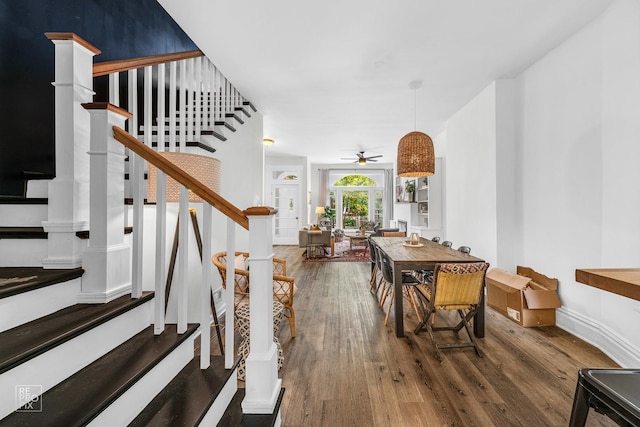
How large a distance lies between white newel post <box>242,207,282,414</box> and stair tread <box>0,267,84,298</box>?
913mm

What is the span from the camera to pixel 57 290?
1.37 m

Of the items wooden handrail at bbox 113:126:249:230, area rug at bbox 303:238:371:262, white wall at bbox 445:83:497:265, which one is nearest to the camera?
wooden handrail at bbox 113:126:249:230

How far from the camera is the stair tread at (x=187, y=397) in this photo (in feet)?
3.58

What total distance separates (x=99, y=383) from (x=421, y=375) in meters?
1.98

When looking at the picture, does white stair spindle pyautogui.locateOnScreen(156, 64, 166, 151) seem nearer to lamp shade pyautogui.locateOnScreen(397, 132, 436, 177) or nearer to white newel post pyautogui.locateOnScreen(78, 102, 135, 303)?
white newel post pyautogui.locateOnScreen(78, 102, 135, 303)

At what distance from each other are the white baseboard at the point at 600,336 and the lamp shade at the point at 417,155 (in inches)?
79.8

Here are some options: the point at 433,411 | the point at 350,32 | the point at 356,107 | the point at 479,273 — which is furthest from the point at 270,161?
the point at 433,411

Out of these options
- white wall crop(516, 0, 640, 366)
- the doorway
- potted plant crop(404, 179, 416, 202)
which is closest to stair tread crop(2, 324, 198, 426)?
white wall crop(516, 0, 640, 366)

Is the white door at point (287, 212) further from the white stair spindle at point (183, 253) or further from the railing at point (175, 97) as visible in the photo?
the white stair spindle at point (183, 253)

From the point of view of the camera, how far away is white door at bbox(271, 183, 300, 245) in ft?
30.7

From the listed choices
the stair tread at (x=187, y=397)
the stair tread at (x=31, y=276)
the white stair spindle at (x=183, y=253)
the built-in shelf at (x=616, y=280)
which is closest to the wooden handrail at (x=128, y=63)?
the white stair spindle at (x=183, y=253)

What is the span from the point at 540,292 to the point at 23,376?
3899mm

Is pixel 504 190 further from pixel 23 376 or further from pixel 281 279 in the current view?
pixel 23 376

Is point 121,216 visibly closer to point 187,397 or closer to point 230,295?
point 230,295
